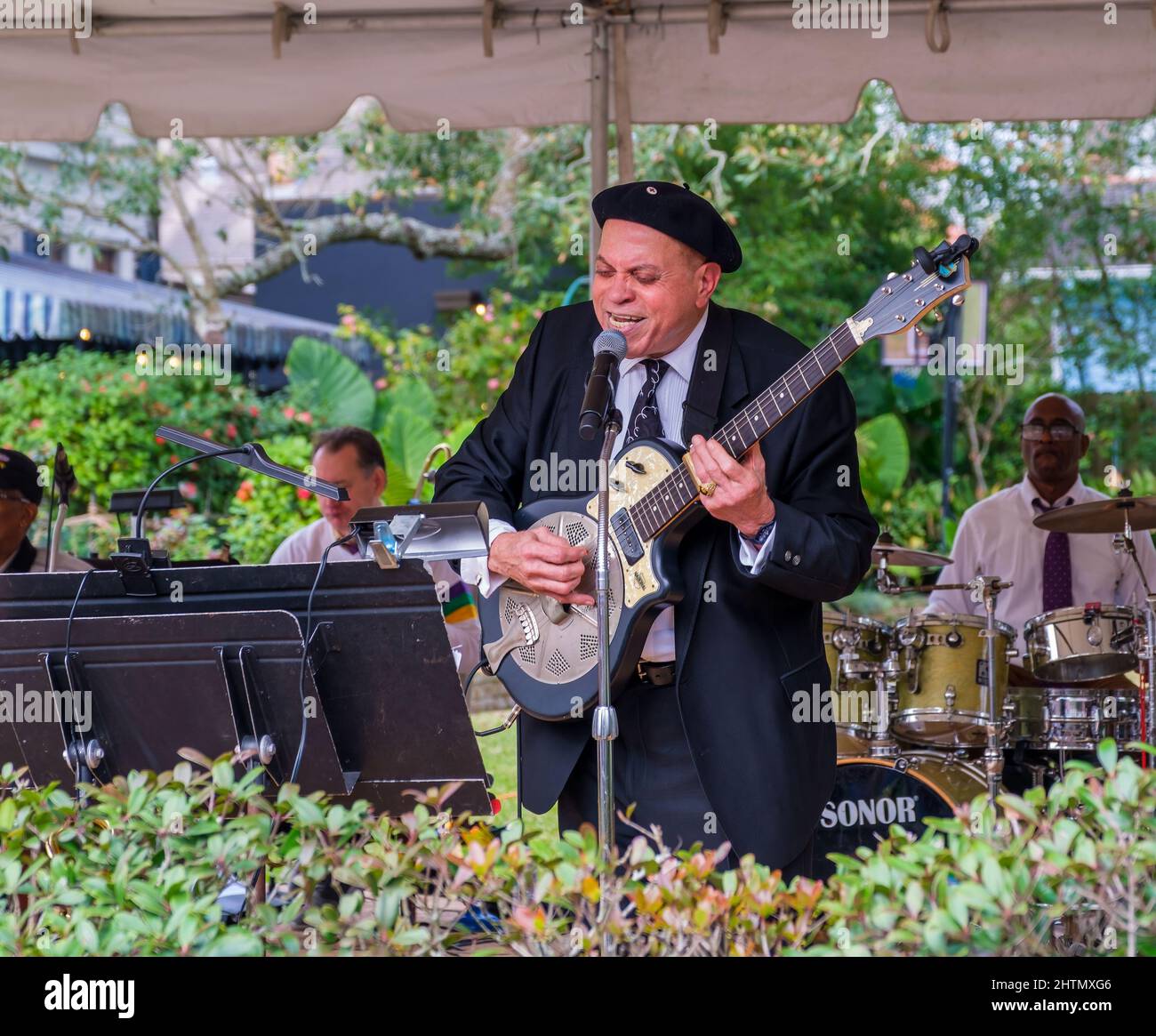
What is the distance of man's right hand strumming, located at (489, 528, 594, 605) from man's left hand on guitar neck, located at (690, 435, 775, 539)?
36cm

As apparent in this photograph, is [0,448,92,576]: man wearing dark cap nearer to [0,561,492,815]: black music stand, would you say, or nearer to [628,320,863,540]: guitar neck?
[0,561,492,815]: black music stand

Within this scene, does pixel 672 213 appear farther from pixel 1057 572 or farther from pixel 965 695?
pixel 1057 572

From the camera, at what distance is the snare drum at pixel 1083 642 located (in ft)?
19.7

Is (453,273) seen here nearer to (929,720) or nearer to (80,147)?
(80,147)

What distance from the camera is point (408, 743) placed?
311 cm

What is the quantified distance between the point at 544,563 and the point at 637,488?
278 mm

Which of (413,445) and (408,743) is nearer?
(408,743)

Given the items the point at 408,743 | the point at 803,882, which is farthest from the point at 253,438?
the point at 803,882

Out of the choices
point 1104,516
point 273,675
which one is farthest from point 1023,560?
point 273,675

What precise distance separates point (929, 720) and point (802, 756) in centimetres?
306

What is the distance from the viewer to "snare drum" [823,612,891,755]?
6.12 meters

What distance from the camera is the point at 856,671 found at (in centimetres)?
612

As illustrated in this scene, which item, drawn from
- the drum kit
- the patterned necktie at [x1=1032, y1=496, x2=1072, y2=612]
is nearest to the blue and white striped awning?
the patterned necktie at [x1=1032, y1=496, x2=1072, y2=612]
